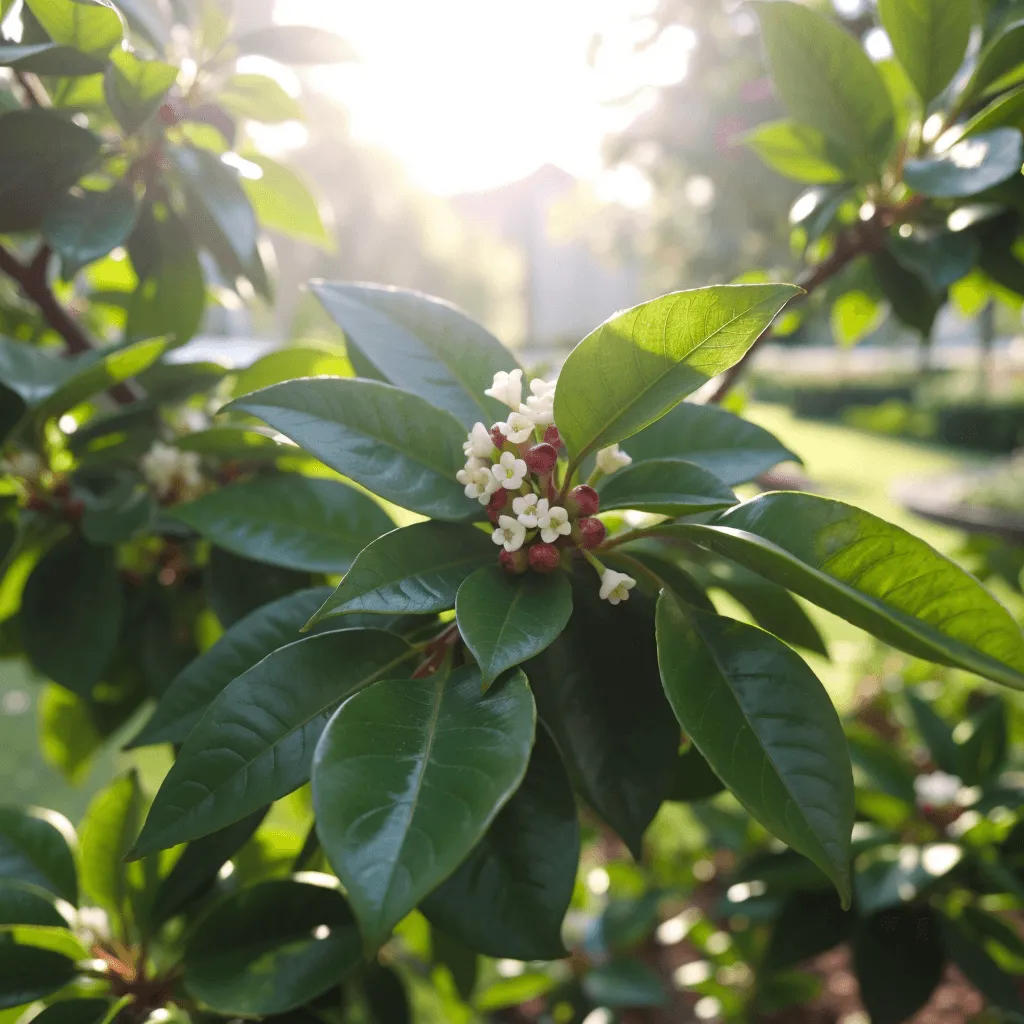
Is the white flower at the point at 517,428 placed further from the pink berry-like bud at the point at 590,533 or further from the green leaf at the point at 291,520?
the green leaf at the point at 291,520

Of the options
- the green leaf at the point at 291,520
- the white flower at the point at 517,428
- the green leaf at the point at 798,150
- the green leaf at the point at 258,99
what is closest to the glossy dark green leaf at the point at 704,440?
the white flower at the point at 517,428

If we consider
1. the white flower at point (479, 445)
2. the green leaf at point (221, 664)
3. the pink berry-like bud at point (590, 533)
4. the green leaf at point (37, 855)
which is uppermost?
the white flower at point (479, 445)

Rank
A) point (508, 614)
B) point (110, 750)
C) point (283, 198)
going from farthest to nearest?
point (110, 750), point (283, 198), point (508, 614)

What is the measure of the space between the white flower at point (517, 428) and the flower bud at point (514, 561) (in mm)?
93

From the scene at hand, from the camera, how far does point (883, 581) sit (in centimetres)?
54

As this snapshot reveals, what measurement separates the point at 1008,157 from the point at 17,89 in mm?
1379

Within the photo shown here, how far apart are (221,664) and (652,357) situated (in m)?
0.46

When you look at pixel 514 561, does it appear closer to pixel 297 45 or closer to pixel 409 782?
pixel 409 782

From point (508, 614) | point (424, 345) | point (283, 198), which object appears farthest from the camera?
point (283, 198)

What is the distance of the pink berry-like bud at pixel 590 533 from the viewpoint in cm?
69

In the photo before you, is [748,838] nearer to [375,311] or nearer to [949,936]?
[949,936]

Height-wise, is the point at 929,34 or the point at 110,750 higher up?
the point at 929,34

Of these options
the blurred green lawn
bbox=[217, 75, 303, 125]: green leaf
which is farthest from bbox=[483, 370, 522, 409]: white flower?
bbox=[217, 75, 303, 125]: green leaf

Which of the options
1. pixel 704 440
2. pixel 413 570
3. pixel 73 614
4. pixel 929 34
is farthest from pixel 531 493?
pixel 929 34
